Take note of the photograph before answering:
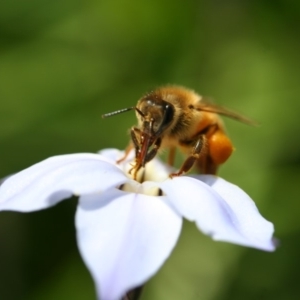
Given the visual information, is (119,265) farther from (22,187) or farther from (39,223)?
(39,223)

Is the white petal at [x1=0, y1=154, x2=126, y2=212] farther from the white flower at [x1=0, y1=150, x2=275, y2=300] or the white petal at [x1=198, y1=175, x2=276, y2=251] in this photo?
the white petal at [x1=198, y1=175, x2=276, y2=251]

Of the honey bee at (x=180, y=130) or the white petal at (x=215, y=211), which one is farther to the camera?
the honey bee at (x=180, y=130)

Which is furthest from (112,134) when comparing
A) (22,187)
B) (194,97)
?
(22,187)

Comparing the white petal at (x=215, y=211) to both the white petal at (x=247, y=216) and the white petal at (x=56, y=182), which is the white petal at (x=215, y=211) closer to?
the white petal at (x=247, y=216)

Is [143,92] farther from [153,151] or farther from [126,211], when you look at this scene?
[126,211]

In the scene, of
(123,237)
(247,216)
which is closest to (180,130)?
(247,216)

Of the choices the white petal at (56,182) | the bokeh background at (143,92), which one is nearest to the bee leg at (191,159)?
the white petal at (56,182)
